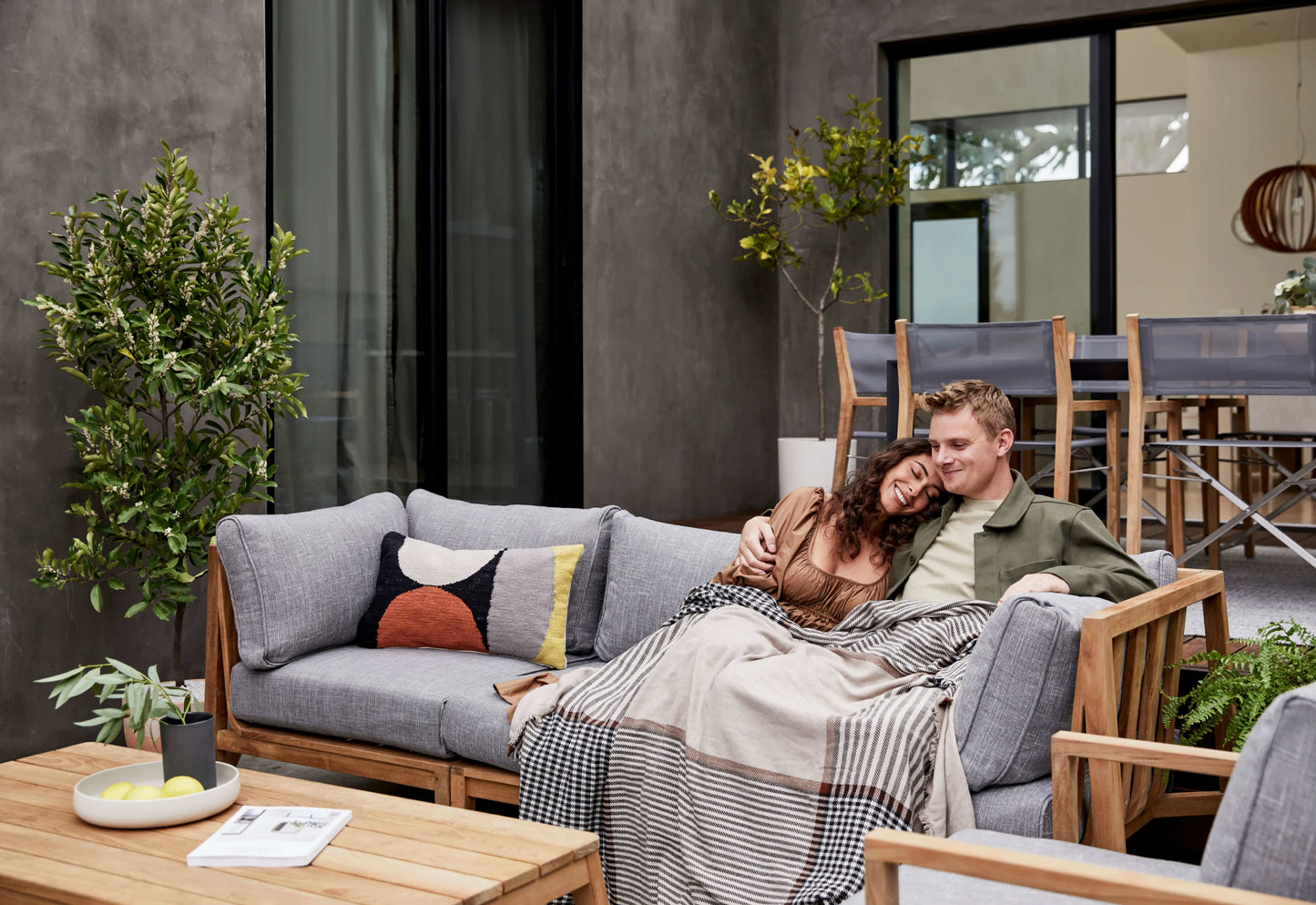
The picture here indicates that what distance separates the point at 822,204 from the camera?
6.70m

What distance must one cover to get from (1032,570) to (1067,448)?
188 cm

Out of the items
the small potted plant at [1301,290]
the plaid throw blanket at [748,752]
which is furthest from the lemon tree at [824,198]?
the plaid throw blanket at [748,752]

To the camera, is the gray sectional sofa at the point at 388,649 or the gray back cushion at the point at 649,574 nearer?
the gray sectional sofa at the point at 388,649

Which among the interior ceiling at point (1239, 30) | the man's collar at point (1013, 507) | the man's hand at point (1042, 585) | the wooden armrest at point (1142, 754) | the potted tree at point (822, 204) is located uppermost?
the interior ceiling at point (1239, 30)

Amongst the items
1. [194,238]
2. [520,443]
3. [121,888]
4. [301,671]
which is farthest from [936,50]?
[121,888]

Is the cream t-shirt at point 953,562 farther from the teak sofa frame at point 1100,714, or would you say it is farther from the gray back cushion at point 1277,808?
the gray back cushion at point 1277,808

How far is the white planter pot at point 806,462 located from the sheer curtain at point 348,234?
2.07m

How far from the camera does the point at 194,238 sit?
3.58 m

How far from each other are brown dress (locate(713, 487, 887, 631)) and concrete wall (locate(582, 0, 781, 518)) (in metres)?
3.09

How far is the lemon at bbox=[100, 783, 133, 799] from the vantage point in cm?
192

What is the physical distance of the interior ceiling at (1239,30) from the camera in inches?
310

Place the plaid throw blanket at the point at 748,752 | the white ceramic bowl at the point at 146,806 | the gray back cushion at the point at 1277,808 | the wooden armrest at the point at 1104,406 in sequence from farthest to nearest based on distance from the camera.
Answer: the wooden armrest at the point at 1104,406 < the plaid throw blanket at the point at 748,752 < the white ceramic bowl at the point at 146,806 < the gray back cushion at the point at 1277,808

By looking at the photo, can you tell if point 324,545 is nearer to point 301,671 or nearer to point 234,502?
point 301,671

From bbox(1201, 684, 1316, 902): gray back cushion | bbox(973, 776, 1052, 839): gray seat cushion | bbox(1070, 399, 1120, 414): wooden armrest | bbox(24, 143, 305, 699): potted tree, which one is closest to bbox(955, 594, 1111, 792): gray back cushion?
bbox(973, 776, 1052, 839): gray seat cushion
